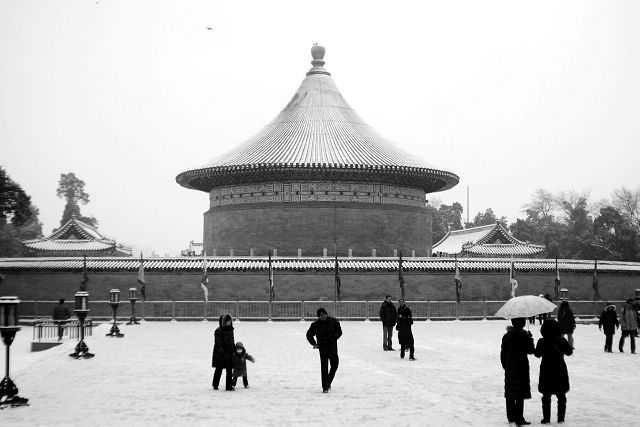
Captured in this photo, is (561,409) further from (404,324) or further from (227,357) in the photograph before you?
(404,324)

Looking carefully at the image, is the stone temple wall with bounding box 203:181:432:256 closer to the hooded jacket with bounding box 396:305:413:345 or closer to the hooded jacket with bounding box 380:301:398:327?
the hooded jacket with bounding box 380:301:398:327

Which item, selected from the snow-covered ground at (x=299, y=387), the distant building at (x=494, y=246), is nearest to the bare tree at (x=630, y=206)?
the distant building at (x=494, y=246)

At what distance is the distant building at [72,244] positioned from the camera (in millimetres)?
50250

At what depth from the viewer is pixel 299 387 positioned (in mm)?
13266

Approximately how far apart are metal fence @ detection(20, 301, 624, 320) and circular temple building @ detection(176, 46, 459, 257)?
276 inches

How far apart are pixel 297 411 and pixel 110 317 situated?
2304 cm

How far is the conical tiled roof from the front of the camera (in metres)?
40.7

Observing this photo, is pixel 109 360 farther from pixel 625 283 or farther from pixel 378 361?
pixel 625 283

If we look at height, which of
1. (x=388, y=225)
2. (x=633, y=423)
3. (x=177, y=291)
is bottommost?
(x=633, y=423)

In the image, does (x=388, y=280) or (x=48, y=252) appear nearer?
(x=388, y=280)

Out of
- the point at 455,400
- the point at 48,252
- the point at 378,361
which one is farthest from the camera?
the point at 48,252

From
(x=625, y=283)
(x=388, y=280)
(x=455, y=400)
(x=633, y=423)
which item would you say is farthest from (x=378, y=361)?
(x=625, y=283)

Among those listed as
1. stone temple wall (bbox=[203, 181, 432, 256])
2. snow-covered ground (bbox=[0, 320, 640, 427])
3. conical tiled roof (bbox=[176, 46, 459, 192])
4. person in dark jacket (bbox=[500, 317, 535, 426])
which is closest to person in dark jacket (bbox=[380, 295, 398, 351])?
snow-covered ground (bbox=[0, 320, 640, 427])

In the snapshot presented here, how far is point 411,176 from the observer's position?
1660 inches
